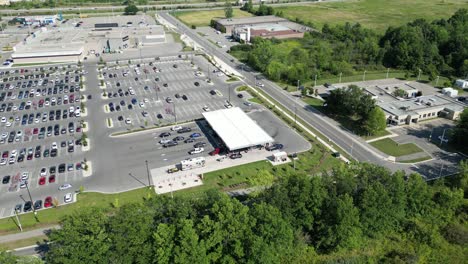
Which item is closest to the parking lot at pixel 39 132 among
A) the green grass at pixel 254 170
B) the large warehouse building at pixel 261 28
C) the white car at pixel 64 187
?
the white car at pixel 64 187

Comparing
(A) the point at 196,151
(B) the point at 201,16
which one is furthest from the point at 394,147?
(B) the point at 201,16

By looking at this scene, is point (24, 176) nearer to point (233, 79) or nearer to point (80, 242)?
point (80, 242)

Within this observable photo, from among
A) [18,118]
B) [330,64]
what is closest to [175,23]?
[330,64]

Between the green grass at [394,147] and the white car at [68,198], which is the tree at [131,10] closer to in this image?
the white car at [68,198]

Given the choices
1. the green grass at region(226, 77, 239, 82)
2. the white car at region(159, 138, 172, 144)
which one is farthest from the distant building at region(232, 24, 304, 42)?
the white car at region(159, 138, 172, 144)

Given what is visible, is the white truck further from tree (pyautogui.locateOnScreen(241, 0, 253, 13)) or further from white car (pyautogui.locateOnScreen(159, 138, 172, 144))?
tree (pyautogui.locateOnScreen(241, 0, 253, 13))
